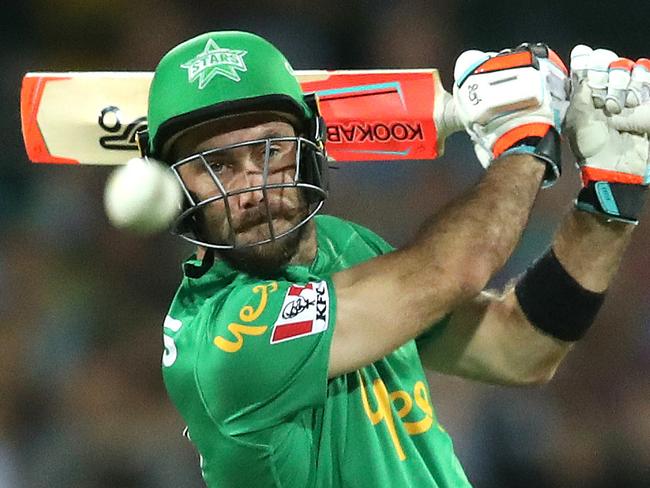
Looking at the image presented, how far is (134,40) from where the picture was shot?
342 cm

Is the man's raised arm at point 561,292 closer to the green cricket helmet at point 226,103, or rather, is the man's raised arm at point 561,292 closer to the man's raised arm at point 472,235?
the man's raised arm at point 472,235

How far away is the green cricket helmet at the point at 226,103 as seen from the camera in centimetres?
155

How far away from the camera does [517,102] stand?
157cm

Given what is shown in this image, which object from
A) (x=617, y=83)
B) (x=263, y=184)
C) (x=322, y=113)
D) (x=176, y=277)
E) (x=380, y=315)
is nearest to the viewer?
(x=380, y=315)

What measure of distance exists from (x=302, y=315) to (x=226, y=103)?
337 mm

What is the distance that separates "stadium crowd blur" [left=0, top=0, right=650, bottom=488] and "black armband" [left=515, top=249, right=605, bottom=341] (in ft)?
3.84

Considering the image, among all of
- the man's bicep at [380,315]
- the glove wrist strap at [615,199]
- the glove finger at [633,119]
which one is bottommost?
the glove wrist strap at [615,199]

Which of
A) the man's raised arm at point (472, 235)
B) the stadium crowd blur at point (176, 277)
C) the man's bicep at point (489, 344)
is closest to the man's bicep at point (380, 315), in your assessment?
the man's raised arm at point (472, 235)

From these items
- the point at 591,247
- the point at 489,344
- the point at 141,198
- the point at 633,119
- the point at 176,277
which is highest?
the point at 141,198

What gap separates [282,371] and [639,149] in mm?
714

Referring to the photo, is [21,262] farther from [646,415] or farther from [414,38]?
[646,415]

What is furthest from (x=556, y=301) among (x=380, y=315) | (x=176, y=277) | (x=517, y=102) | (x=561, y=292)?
(x=176, y=277)

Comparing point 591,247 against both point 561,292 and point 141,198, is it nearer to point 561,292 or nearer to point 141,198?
point 561,292

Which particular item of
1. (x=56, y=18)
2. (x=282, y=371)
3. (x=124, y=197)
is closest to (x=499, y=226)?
(x=282, y=371)
